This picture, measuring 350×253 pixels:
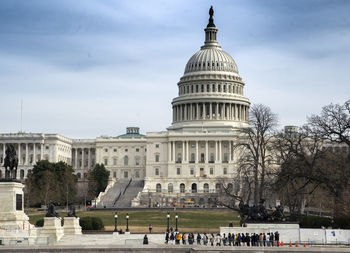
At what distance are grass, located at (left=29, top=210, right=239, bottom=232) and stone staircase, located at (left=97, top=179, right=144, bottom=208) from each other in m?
21.2

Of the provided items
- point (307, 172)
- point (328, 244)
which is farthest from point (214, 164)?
point (328, 244)

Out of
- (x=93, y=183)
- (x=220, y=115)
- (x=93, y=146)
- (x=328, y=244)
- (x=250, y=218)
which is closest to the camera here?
(x=328, y=244)

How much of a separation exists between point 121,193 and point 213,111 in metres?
39.6

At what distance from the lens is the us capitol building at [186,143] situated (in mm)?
163875

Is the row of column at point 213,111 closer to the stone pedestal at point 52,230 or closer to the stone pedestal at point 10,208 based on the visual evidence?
the stone pedestal at point 52,230

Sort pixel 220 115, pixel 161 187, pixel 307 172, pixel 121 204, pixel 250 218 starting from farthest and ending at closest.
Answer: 1. pixel 220 115
2. pixel 161 187
3. pixel 121 204
4. pixel 307 172
5. pixel 250 218

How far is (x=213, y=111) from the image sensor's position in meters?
177

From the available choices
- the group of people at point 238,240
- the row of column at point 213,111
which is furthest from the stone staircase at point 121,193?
the group of people at point 238,240

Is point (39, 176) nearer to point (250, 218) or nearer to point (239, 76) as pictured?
point (239, 76)

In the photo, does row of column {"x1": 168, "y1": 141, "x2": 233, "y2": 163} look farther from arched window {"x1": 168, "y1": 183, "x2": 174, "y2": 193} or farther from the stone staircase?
the stone staircase

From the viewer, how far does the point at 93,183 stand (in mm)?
146375

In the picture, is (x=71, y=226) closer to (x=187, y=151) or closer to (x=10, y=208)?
(x=10, y=208)

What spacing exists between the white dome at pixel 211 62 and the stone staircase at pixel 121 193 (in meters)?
30.8

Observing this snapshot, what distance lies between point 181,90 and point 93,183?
43395 mm
